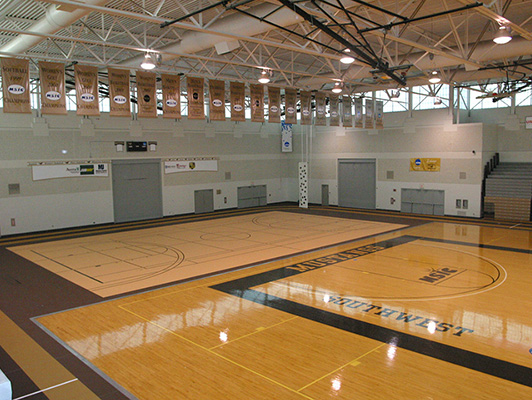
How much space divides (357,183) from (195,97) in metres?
14.5

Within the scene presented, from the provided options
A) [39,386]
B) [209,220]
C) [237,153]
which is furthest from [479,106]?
[39,386]

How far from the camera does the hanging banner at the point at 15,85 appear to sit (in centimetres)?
1305

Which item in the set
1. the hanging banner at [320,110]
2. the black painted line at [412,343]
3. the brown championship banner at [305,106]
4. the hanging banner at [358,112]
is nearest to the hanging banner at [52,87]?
the black painted line at [412,343]

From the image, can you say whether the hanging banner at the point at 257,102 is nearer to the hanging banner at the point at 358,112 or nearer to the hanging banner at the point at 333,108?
the hanging banner at the point at 333,108

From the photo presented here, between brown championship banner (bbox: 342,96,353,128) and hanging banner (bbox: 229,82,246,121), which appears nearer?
hanging banner (bbox: 229,82,246,121)

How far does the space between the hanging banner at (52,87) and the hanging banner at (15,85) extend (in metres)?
0.46

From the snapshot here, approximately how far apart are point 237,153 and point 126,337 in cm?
2086

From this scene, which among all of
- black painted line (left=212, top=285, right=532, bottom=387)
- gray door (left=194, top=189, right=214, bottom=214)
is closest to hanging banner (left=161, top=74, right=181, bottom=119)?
black painted line (left=212, top=285, right=532, bottom=387)

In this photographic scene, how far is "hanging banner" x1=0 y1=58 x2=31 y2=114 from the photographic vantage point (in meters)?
13.0

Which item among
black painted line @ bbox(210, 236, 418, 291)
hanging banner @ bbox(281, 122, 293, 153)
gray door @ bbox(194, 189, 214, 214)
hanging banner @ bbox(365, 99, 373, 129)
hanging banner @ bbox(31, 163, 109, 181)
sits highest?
hanging banner @ bbox(365, 99, 373, 129)

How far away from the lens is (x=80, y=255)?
620 inches

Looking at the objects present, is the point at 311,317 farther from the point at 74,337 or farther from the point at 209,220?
the point at 209,220

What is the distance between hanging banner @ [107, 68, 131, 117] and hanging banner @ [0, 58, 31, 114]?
252 centimetres

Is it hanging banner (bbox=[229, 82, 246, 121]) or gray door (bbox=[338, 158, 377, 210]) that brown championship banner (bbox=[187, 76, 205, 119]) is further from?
gray door (bbox=[338, 158, 377, 210])
